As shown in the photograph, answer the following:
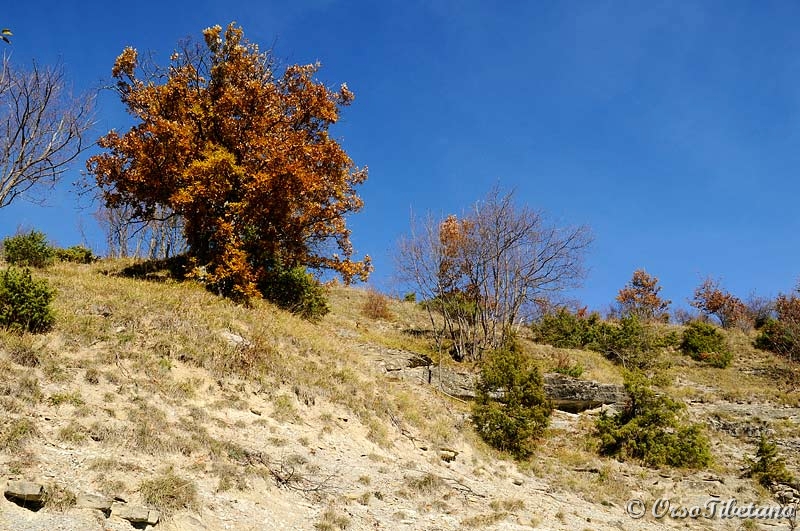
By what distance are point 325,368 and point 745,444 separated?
13.2 metres

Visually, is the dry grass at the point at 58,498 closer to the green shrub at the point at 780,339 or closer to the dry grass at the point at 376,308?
the dry grass at the point at 376,308

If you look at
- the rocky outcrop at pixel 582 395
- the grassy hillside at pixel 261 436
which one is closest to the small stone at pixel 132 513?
the grassy hillside at pixel 261 436

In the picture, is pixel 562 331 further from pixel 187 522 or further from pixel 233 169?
pixel 187 522

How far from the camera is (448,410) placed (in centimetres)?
1705

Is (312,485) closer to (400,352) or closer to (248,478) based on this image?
(248,478)

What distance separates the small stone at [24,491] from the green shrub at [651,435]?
14.1m

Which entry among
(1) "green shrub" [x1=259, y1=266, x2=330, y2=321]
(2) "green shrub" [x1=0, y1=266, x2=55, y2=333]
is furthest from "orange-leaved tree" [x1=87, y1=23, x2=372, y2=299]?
(2) "green shrub" [x1=0, y1=266, x2=55, y2=333]

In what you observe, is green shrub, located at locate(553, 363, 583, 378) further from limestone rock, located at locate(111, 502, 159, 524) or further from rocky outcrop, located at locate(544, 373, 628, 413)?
limestone rock, located at locate(111, 502, 159, 524)

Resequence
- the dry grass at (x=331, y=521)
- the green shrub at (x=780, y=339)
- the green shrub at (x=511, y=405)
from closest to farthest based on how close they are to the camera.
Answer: the dry grass at (x=331, y=521)
the green shrub at (x=511, y=405)
the green shrub at (x=780, y=339)

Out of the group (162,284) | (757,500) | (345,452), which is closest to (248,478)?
(345,452)

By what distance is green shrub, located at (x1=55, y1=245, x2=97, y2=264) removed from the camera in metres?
21.1

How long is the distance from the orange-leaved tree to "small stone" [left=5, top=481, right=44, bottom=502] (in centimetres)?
1124

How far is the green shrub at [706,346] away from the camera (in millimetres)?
29625

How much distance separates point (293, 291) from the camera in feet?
70.4
